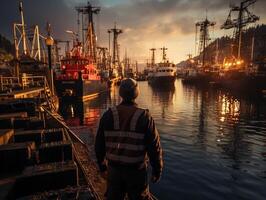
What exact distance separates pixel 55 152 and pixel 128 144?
3.98 m

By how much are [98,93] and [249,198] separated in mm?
35057

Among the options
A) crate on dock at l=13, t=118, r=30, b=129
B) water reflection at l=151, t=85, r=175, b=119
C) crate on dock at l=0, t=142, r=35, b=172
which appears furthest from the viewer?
water reflection at l=151, t=85, r=175, b=119

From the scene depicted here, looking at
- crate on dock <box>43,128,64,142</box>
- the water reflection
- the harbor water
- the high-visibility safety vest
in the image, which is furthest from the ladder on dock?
the high-visibility safety vest

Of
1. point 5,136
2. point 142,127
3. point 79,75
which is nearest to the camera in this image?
point 142,127

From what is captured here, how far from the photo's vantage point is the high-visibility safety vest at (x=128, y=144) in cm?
348

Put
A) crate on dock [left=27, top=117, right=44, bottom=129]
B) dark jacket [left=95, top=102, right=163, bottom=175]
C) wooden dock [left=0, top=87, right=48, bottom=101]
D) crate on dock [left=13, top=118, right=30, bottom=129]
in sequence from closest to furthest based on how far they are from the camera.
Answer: dark jacket [left=95, top=102, right=163, bottom=175] < crate on dock [left=13, top=118, right=30, bottom=129] < crate on dock [left=27, top=117, right=44, bottom=129] < wooden dock [left=0, top=87, right=48, bottom=101]

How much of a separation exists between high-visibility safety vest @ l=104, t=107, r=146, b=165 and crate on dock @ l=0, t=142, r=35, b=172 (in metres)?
3.78

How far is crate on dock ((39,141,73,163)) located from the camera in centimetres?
666

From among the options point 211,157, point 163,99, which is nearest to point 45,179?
point 211,157

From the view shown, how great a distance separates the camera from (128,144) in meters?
3.52

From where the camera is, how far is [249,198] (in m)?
7.59

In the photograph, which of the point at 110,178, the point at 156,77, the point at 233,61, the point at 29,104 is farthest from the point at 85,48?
the point at 110,178

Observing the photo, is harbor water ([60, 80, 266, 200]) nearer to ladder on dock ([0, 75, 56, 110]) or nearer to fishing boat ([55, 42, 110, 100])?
ladder on dock ([0, 75, 56, 110])

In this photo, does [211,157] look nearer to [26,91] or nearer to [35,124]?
[35,124]
